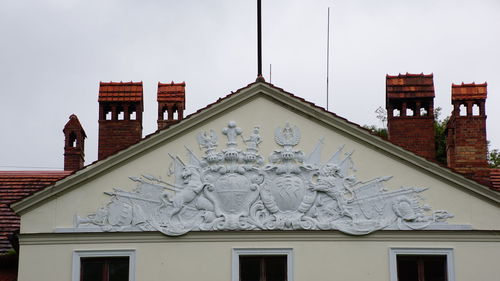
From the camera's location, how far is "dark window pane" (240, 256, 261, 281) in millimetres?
20734

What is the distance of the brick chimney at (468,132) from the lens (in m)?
24.3

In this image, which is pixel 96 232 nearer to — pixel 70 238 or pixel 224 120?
pixel 70 238

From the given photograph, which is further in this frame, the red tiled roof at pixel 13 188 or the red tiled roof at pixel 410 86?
the red tiled roof at pixel 410 86

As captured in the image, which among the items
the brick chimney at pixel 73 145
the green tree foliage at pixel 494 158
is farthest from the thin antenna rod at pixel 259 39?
the green tree foliage at pixel 494 158

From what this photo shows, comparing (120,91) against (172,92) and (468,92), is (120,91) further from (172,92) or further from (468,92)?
(468,92)

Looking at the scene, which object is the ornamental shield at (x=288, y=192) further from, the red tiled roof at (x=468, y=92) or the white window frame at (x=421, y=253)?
the red tiled roof at (x=468, y=92)

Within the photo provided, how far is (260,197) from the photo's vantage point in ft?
68.8

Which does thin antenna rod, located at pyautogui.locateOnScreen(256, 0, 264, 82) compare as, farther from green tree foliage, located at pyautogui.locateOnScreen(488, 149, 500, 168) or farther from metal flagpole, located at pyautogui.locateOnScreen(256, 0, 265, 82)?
green tree foliage, located at pyautogui.locateOnScreen(488, 149, 500, 168)

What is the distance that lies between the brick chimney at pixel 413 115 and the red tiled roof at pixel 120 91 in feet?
21.6

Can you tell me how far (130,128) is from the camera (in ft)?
82.4

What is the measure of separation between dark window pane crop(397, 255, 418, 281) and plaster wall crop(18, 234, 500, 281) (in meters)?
0.29

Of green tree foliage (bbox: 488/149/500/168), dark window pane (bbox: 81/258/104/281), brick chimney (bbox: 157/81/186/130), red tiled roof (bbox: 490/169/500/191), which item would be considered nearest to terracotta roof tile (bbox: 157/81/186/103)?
brick chimney (bbox: 157/81/186/130)

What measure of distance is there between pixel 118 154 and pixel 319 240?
4.80 meters

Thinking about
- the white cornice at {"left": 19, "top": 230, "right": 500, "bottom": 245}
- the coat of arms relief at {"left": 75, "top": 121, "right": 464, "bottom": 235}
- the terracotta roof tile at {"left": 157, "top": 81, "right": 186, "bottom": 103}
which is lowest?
the white cornice at {"left": 19, "top": 230, "right": 500, "bottom": 245}
